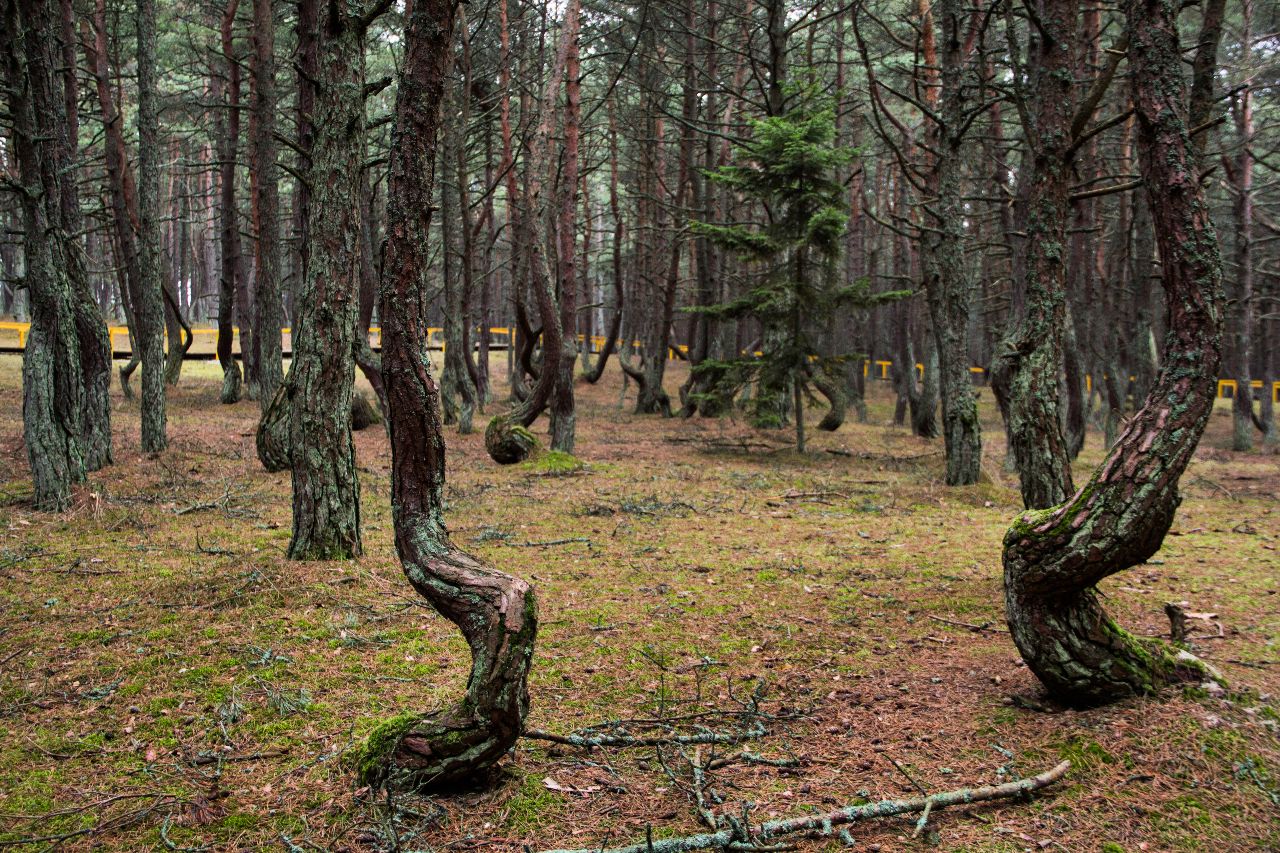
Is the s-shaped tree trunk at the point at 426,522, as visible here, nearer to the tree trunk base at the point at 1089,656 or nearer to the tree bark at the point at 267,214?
the tree trunk base at the point at 1089,656

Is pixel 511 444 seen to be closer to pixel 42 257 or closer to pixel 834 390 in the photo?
pixel 42 257

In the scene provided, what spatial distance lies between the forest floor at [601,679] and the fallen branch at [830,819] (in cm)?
6

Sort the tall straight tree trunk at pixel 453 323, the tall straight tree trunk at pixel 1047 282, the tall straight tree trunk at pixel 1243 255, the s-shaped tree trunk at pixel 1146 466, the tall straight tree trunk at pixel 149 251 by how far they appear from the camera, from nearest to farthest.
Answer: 1. the s-shaped tree trunk at pixel 1146 466
2. the tall straight tree trunk at pixel 1047 282
3. the tall straight tree trunk at pixel 149 251
4. the tall straight tree trunk at pixel 1243 255
5. the tall straight tree trunk at pixel 453 323

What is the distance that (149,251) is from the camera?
12195 millimetres

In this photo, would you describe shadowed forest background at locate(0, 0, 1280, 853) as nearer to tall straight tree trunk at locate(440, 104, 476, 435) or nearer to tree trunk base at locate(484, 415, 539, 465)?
tree trunk base at locate(484, 415, 539, 465)

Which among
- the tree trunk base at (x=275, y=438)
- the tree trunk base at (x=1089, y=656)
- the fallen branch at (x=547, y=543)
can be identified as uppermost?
the tree trunk base at (x=275, y=438)

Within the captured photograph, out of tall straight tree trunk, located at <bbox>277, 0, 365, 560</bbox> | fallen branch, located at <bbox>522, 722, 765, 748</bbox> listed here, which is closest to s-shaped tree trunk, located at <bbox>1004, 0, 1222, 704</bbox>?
fallen branch, located at <bbox>522, 722, 765, 748</bbox>

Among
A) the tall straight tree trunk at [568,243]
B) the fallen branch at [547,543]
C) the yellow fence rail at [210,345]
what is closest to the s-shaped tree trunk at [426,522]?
the fallen branch at [547,543]

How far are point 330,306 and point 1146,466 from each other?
18.5 feet

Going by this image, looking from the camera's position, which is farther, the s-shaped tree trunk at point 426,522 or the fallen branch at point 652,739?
the fallen branch at point 652,739

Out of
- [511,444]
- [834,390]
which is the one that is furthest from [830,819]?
[834,390]

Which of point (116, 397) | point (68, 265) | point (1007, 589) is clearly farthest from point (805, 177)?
point (116, 397)

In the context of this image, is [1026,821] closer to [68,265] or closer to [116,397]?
[68,265]

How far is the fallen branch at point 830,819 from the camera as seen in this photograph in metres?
2.98
